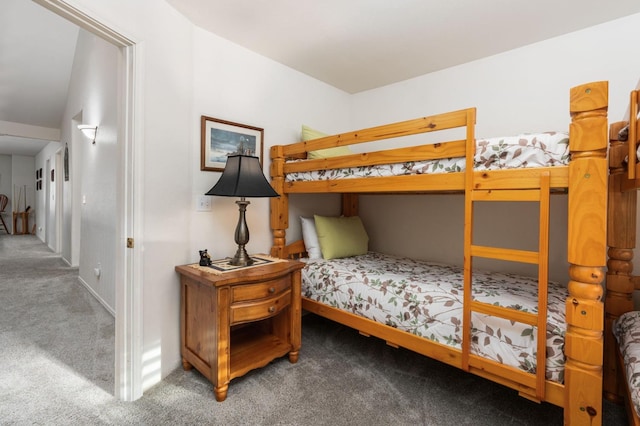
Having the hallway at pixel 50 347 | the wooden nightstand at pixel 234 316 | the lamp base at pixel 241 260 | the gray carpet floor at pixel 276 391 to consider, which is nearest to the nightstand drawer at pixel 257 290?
the wooden nightstand at pixel 234 316

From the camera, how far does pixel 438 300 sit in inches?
62.7

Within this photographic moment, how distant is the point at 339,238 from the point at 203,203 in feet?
3.79

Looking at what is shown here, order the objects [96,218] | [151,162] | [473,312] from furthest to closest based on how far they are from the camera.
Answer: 1. [96,218]
2. [151,162]
3. [473,312]

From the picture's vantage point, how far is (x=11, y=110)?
186 inches

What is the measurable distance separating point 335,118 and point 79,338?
2978 millimetres

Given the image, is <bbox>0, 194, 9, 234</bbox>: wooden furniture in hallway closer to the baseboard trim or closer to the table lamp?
the baseboard trim

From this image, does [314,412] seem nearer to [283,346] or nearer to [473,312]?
[283,346]

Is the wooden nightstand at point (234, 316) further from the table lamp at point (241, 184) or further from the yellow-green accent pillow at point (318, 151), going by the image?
Answer: the yellow-green accent pillow at point (318, 151)

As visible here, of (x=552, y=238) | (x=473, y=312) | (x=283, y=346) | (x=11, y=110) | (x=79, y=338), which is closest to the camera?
(x=473, y=312)

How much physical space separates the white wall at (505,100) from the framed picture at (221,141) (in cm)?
147

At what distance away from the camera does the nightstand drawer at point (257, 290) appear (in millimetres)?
1672

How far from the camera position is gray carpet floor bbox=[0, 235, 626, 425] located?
147 centimetres

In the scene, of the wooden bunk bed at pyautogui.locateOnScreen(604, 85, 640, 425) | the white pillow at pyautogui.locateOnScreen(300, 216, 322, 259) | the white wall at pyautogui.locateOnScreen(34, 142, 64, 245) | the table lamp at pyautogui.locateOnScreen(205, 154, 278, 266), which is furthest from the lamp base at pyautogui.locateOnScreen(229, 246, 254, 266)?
the white wall at pyautogui.locateOnScreen(34, 142, 64, 245)

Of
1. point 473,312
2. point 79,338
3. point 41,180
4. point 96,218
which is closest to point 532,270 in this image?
point 473,312
